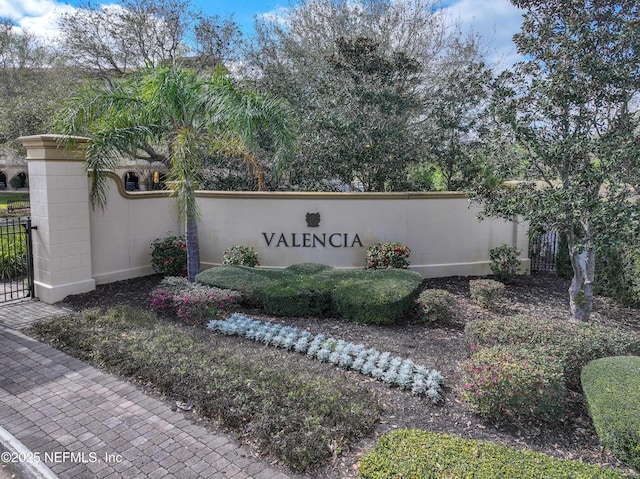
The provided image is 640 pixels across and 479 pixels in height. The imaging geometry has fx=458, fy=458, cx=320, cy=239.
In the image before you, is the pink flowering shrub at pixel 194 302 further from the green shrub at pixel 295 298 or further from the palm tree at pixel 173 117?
the palm tree at pixel 173 117

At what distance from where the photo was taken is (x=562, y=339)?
474cm

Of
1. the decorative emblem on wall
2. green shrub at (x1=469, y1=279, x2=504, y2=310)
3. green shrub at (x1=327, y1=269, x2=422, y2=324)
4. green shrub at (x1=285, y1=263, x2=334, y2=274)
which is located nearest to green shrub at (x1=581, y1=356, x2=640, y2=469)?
green shrub at (x1=327, y1=269, x2=422, y2=324)

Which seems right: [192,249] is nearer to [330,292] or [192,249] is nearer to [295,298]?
[295,298]

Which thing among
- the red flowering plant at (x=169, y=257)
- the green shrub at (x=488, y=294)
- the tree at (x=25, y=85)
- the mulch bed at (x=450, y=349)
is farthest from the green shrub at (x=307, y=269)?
the tree at (x=25, y=85)

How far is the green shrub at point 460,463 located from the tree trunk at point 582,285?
4138 millimetres

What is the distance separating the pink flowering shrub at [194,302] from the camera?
6.49 m

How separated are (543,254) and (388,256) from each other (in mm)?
4191

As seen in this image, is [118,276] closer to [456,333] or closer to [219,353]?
[219,353]

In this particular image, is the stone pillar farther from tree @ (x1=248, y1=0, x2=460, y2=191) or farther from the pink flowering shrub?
tree @ (x1=248, y1=0, x2=460, y2=191)

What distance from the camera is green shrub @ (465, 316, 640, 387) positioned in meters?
4.53

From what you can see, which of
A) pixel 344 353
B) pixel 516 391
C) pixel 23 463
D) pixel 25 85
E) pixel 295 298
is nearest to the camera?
pixel 23 463

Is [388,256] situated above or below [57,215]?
below

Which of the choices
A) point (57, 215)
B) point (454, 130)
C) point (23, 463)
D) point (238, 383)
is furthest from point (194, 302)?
point (454, 130)

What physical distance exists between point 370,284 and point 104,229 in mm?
5041
